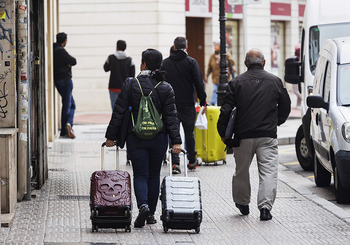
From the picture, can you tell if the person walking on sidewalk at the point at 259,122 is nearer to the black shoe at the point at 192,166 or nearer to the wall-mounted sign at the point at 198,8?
the black shoe at the point at 192,166

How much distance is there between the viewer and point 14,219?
9.24 meters

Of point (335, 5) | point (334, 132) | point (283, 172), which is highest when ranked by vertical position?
point (335, 5)

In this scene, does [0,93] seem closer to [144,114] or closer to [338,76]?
[144,114]

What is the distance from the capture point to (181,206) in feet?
28.0

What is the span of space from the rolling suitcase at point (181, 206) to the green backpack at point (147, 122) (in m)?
0.47

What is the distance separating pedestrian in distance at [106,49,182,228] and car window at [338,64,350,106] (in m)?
3.27

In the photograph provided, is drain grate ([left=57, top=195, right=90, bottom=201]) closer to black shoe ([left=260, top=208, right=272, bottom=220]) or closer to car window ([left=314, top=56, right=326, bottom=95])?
black shoe ([left=260, top=208, right=272, bottom=220])

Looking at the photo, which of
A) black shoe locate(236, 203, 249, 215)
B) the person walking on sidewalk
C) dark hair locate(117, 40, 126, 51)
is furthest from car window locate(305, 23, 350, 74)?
black shoe locate(236, 203, 249, 215)

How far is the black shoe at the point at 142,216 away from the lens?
344 inches

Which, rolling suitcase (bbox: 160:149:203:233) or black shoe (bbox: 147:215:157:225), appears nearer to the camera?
rolling suitcase (bbox: 160:149:203:233)

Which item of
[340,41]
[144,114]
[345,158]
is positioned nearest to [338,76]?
[340,41]

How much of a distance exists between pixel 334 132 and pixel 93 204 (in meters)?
3.69

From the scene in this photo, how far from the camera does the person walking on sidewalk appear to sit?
9.55 meters

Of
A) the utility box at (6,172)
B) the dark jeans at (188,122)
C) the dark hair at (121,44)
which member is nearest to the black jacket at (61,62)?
the dark hair at (121,44)
